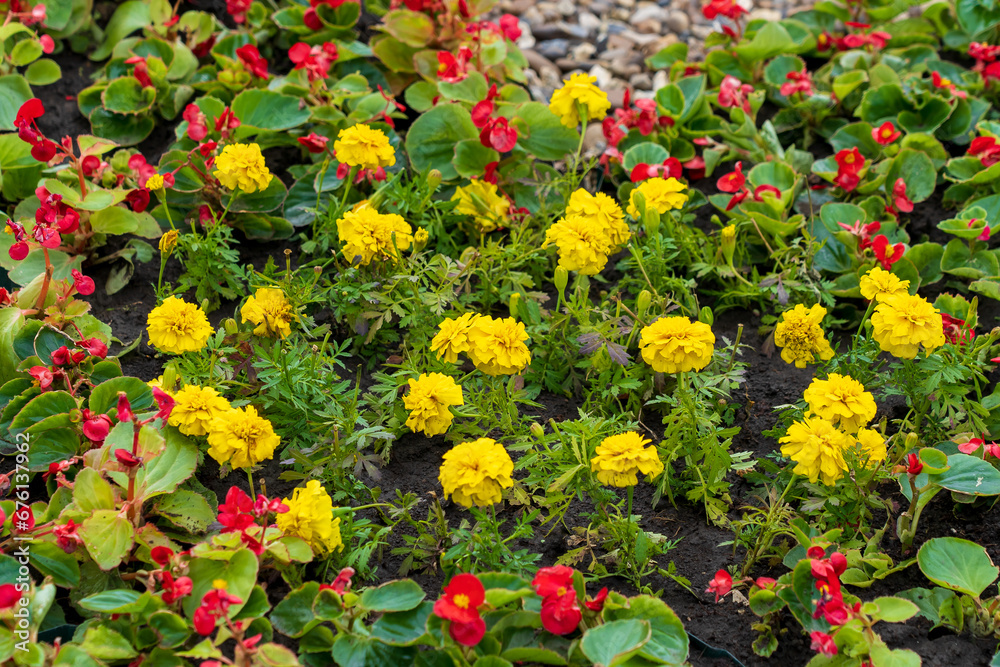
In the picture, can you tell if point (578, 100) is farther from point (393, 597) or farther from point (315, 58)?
point (393, 597)

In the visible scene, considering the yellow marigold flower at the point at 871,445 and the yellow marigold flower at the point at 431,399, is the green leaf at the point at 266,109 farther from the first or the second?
the yellow marigold flower at the point at 871,445

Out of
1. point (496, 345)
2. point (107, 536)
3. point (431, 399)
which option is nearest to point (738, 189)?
point (496, 345)

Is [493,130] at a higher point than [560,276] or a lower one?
higher

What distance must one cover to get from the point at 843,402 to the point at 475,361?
73cm

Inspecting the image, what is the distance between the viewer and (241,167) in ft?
6.77

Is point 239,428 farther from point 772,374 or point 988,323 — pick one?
point 988,323

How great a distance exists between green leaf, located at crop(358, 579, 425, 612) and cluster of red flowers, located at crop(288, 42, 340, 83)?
1710 millimetres

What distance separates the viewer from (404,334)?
225 cm

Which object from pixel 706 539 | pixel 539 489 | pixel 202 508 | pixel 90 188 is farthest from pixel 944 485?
pixel 90 188

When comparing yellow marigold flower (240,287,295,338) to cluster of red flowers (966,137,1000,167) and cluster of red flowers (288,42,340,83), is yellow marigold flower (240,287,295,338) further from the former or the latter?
cluster of red flowers (966,137,1000,167)

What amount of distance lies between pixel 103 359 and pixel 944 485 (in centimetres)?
189

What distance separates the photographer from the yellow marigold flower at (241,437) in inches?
63.8

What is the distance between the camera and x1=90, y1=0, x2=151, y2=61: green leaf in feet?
9.94

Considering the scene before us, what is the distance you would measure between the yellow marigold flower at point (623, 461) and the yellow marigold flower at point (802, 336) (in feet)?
1.81
